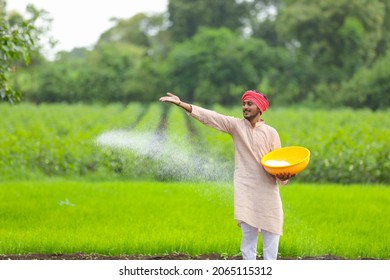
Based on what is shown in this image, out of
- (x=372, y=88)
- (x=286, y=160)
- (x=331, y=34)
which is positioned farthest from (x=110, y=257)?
(x=331, y=34)

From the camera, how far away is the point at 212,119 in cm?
362

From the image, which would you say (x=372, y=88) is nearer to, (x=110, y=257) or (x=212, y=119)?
(x=110, y=257)

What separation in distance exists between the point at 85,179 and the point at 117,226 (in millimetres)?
3010

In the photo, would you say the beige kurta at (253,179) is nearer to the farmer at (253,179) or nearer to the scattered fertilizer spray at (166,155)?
the farmer at (253,179)

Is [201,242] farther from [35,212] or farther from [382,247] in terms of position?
[35,212]

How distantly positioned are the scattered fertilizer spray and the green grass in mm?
304

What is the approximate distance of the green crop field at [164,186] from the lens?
4.72 metres

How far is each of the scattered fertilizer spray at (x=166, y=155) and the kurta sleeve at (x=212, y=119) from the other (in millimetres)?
1303

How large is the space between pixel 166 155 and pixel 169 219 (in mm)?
498

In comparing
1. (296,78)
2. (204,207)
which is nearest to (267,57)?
(296,78)

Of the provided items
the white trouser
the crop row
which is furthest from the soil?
the crop row

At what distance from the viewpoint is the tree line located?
37.4 feet

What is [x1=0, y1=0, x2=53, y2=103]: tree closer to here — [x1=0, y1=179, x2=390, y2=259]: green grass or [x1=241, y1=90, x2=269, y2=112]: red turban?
[x1=0, y1=179, x2=390, y2=259]: green grass

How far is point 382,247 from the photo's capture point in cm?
470
